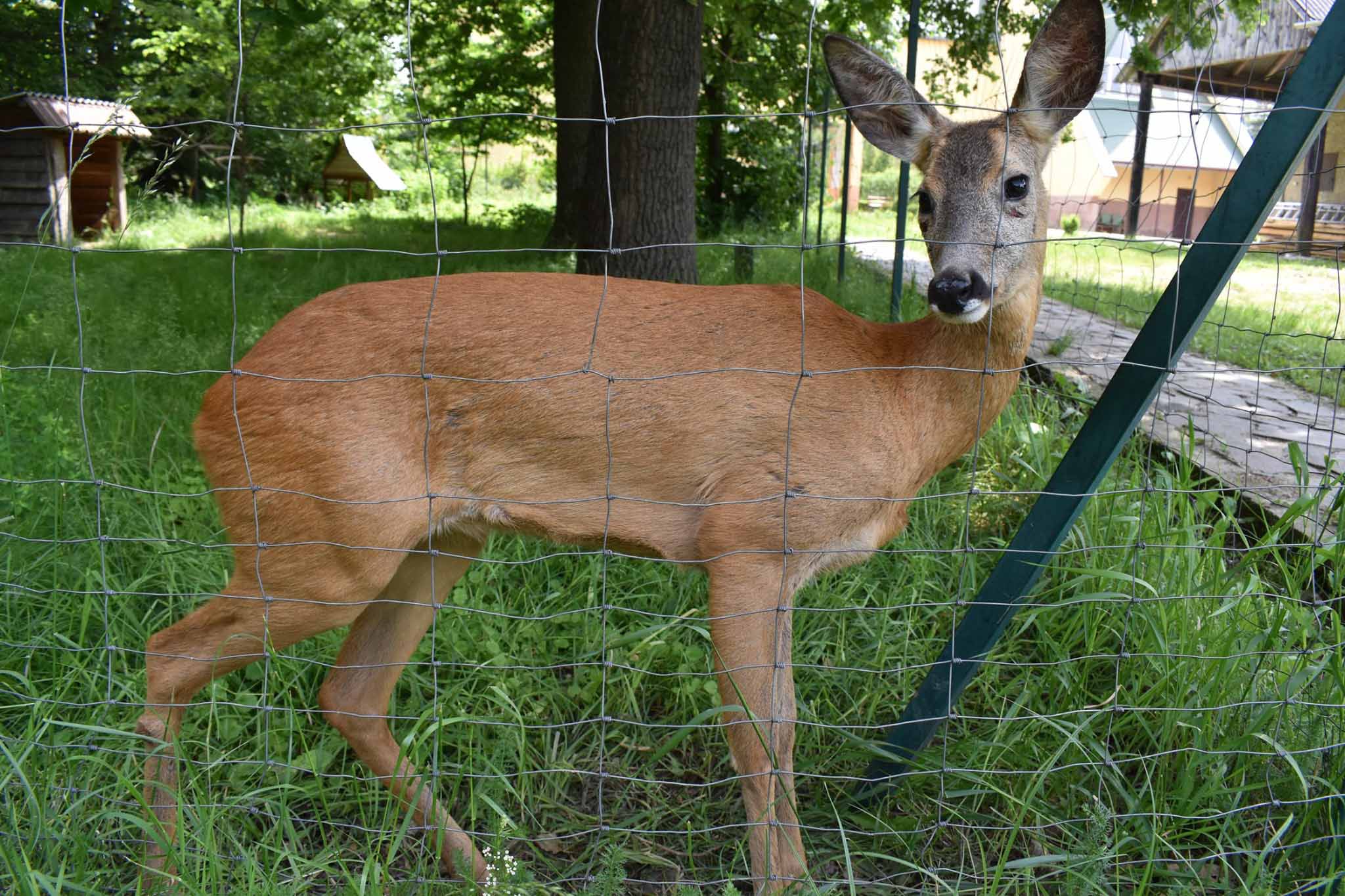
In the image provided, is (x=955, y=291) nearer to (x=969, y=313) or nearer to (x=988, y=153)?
(x=969, y=313)

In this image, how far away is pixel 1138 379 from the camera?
2.38 metres

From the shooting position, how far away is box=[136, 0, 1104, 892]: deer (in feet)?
7.93

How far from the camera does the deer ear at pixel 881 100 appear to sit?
2.63m

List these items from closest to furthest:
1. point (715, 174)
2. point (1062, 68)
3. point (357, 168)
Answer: point (1062, 68) → point (715, 174) → point (357, 168)

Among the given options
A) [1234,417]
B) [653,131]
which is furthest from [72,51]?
[1234,417]

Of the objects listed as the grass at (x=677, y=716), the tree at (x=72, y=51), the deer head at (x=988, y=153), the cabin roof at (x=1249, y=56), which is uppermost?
the tree at (x=72, y=51)

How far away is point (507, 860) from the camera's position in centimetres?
217

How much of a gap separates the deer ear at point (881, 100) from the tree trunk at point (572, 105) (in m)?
5.72

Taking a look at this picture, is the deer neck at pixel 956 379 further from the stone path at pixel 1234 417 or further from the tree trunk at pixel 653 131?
the tree trunk at pixel 653 131

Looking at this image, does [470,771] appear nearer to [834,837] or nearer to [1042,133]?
[834,837]

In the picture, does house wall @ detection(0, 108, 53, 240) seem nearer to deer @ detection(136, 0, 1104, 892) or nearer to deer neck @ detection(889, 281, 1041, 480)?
deer @ detection(136, 0, 1104, 892)

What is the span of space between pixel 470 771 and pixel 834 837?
0.94 metres

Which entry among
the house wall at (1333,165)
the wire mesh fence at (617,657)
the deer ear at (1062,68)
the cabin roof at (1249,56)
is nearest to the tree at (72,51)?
the cabin roof at (1249,56)

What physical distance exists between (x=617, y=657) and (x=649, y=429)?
929 mm
